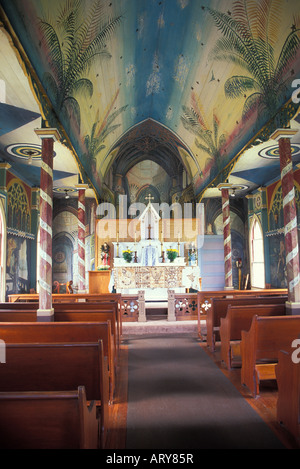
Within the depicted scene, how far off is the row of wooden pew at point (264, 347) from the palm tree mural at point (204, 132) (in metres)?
6.02

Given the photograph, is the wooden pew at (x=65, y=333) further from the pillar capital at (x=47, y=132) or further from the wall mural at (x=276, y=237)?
the wall mural at (x=276, y=237)

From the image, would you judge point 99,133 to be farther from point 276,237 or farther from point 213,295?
point 276,237

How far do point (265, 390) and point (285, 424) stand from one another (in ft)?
3.64

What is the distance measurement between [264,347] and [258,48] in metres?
6.11

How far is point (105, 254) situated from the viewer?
15.0m

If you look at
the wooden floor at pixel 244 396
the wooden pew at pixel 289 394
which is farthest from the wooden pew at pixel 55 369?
the wooden pew at pixel 289 394

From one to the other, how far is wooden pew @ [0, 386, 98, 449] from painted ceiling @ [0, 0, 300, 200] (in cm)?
483

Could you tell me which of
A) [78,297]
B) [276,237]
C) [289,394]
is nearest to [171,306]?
[78,297]

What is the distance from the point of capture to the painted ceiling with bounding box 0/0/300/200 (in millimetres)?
5969

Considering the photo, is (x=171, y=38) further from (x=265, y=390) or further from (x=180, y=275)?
(x=265, y=390)

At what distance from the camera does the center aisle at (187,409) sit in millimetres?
3238

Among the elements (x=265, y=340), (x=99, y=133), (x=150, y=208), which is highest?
(x=99, y=133)
